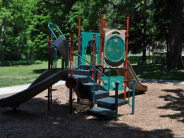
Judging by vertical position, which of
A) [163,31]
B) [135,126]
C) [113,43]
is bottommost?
[135,126]

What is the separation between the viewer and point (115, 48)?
8258 mm

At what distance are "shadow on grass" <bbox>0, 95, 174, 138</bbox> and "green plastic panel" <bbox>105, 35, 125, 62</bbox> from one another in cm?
242

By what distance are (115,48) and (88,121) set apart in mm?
3384

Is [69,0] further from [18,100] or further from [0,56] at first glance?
[0,56]

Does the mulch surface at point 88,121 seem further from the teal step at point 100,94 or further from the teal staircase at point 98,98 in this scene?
the teal step at point 100,94

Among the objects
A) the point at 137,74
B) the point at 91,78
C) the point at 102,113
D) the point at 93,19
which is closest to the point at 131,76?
the point at 91,78

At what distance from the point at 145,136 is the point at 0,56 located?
34.2 meters

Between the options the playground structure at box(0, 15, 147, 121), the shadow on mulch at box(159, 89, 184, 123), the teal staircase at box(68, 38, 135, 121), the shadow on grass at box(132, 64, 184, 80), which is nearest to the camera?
the playground structure at box(0, 15, 147, 121)

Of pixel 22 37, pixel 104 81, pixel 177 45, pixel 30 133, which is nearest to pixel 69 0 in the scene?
pixel 177 45

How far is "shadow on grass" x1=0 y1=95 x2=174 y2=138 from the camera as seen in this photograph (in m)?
4.94

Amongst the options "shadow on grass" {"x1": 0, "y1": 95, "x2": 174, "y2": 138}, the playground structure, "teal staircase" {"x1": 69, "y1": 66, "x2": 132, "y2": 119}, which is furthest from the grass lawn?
"shadow on grass" {"x1": 0, "y1": 95, "x2": 174, "y2": 138}

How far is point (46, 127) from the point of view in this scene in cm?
538

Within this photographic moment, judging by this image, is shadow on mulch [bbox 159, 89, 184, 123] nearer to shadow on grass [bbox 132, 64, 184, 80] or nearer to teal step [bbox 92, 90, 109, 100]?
teal step [bbox 92, 90, 109, 100]

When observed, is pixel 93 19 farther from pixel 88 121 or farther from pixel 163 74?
pixel 88 121
